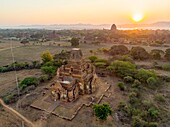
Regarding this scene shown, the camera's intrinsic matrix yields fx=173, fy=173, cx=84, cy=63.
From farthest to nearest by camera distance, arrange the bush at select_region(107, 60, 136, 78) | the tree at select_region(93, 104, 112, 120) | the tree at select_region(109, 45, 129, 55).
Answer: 1. the tree at select_region(109, 45, 129, 55)
2. the bush at select_region(107, 60, 136, 78)
3. the tree at select_region(93, 104, 112, 120)

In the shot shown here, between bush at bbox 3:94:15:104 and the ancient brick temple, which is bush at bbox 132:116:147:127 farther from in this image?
bush at bbox 3:94:15:104

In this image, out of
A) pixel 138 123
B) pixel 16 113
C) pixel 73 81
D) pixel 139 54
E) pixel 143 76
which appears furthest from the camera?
pixel 139 54

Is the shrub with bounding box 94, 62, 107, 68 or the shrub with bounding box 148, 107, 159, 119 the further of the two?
the shrub with bounding box 94, 62, 107, 68

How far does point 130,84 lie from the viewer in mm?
29875

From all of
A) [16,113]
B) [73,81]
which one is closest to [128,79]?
[73,81]

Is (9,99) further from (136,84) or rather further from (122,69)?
(122,69)

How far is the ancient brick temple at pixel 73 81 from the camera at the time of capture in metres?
22.9

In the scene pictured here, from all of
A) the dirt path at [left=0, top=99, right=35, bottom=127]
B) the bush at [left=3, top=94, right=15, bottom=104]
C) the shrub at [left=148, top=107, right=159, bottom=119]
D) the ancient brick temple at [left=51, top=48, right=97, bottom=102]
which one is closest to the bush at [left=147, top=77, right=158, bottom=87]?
the shrub at [left=148, top=107, right=159, bottom=119]

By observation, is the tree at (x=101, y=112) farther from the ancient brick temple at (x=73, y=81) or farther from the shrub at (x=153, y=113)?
the shrub at (x=153, y=113)

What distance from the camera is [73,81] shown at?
78.3 feet

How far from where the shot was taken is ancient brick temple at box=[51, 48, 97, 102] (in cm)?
2288

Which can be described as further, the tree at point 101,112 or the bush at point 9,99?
the bush at point 9,99

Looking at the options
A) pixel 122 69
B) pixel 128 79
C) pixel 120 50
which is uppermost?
pixel 122 69

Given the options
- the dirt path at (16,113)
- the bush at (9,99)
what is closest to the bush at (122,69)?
the bush at (9,99)
